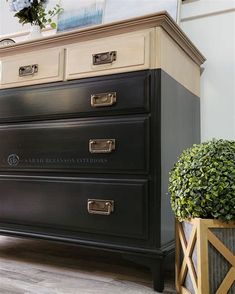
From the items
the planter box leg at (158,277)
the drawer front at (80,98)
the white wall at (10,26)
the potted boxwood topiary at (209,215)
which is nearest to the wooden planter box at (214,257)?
the potted boxwood topiary at (209,215)

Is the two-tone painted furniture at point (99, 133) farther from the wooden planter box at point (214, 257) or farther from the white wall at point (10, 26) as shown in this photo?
the white wall at point (10, 26)

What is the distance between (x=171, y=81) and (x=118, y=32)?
9.2 inches

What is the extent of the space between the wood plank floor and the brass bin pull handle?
0.40 metres

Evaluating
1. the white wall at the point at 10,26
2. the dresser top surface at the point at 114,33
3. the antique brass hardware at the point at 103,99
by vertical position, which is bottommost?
the antique brass hardware at the point at 103,99

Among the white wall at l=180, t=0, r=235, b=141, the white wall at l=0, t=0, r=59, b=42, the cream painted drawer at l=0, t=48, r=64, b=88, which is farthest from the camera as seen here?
the white wall at l=0, t=0, r=59, b=42

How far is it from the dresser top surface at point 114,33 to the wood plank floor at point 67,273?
2.43ft

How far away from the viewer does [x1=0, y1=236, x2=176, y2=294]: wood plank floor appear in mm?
964

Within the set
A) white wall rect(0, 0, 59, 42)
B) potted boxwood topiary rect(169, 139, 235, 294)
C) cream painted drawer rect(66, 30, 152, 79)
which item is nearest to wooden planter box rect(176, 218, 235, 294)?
potted boxwood topiary rect(169, 139, 235, 294)

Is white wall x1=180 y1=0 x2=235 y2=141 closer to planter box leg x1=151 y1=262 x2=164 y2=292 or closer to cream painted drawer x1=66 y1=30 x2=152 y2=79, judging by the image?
cream painted drawer x1=66 y1=30 x2=152 y2=79

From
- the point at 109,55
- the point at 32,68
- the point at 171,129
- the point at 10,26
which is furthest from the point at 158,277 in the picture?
the point at 10,26

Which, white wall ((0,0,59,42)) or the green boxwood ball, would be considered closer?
the green boxwood ball

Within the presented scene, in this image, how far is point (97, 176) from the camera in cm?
105

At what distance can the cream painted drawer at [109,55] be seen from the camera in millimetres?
1008

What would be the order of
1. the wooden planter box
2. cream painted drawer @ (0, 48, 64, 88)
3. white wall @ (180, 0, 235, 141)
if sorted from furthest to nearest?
white wall @ (180, 0, 235, 141)
cream painted drawer @ (0, 48, 64, 88)
the wooden planter box
